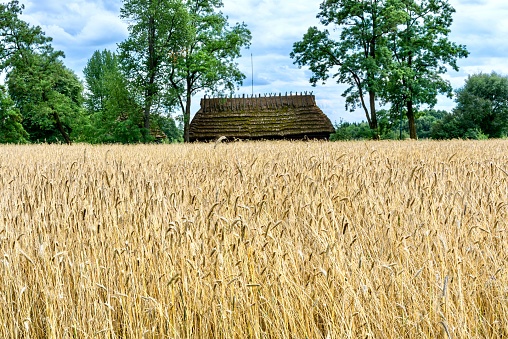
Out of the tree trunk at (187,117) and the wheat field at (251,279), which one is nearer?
the wheat field at (251,279)

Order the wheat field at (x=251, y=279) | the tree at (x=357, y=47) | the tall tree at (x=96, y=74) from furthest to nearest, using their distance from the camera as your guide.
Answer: the tall tree at (x=96, y=74) → the tree at (x=357, y=47) → the wheat field at (x=251, y=279)

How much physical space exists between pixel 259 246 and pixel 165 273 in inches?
20.6

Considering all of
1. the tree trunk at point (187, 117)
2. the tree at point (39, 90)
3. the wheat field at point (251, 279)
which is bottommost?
the wheat field at point (251, 279)

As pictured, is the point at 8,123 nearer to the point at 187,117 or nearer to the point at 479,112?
the point at 187,117

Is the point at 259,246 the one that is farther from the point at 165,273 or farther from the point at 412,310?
the point at 412,310

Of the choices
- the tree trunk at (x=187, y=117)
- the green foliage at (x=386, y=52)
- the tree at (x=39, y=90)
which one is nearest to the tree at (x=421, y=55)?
the green foliage at (x=386, y=52)

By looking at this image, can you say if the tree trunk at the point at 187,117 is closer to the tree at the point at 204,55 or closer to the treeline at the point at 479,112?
the tree at the point at 204,55

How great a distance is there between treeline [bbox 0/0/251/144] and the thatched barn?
2535 mm

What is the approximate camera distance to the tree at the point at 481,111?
38906mm

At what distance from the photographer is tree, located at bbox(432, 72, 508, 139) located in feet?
128

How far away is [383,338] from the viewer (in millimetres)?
2029

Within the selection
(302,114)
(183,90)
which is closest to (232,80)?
(183,90)

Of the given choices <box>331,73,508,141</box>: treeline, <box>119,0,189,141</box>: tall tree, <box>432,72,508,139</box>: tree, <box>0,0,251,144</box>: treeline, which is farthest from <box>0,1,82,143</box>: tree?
<box>432,72,508,139</box>: tree

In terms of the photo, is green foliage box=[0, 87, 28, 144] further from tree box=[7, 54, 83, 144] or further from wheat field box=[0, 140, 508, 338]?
wheat field box=[0, 140, 508, 338]
